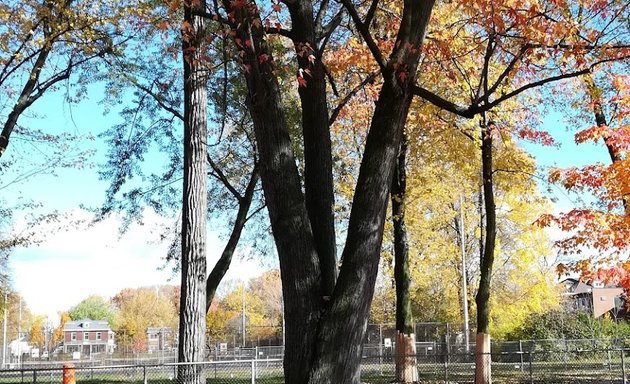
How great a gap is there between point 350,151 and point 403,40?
1750 centimetres

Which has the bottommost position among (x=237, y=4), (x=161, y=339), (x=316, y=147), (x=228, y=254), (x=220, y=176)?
(x=161, y=339)

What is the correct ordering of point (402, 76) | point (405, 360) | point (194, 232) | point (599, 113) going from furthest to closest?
point (405, 360)
point (599, 113)
point (194, 232)
point (402, 76)

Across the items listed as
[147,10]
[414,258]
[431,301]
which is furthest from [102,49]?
[431,301]

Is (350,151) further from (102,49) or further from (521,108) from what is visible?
(102,49)

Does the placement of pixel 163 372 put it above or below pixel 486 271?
below

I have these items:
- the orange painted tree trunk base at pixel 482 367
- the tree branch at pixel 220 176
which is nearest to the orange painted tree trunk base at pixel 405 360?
the orange painted tree trunk base at pixel 482 367

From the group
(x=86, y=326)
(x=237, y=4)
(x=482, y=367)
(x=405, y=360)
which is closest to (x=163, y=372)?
(x=405, y=360)

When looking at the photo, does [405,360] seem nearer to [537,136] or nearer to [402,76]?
[537,136]

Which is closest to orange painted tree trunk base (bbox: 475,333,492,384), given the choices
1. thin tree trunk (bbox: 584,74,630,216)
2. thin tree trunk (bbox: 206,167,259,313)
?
thin tree trunk (bbox: 584,74,630,216)

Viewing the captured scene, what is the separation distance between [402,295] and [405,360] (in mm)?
1885

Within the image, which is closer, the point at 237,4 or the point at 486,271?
the point at 237,4

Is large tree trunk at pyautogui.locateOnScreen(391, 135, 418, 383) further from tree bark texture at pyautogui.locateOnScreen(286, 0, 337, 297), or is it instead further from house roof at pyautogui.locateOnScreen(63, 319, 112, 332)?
house roof at pyautogui.locateOnScreen(63, 319, 112, 332)

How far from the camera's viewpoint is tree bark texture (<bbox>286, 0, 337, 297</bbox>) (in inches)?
196

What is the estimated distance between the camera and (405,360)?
17.8m
